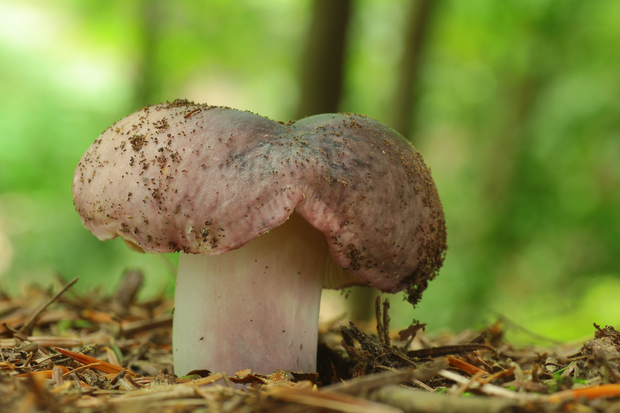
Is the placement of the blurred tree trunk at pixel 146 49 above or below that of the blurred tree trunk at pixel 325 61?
above

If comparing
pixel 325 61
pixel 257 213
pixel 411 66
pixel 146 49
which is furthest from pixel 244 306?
pixel 146 49

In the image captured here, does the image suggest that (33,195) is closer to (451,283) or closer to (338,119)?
(451,283)

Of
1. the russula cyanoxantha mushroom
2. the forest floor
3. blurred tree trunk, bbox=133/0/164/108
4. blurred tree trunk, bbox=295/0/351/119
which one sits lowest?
the forest floor

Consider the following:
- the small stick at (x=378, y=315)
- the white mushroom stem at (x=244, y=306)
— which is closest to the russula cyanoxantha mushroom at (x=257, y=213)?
the white mushroom stem at (x=244, y=306)

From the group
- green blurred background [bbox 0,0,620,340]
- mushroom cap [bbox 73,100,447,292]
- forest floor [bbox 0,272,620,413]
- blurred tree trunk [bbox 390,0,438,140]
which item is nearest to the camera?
forest floor [bbox 0,272,620,413]

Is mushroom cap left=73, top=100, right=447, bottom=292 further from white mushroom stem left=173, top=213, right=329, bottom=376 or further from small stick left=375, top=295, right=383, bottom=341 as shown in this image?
white mushroom stem left=173, top=213, right=329, bottom=376

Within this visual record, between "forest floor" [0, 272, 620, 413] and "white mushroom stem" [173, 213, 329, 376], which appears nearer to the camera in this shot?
"forest floor" [0, 272, 620, 413]

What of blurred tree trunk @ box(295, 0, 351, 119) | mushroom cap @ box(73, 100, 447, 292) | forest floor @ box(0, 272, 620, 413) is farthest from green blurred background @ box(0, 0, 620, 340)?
mushroom cap @ box(73, 100, 447, 292)

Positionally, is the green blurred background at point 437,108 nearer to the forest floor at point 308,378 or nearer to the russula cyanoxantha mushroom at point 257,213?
the forest floor at point 308,378
